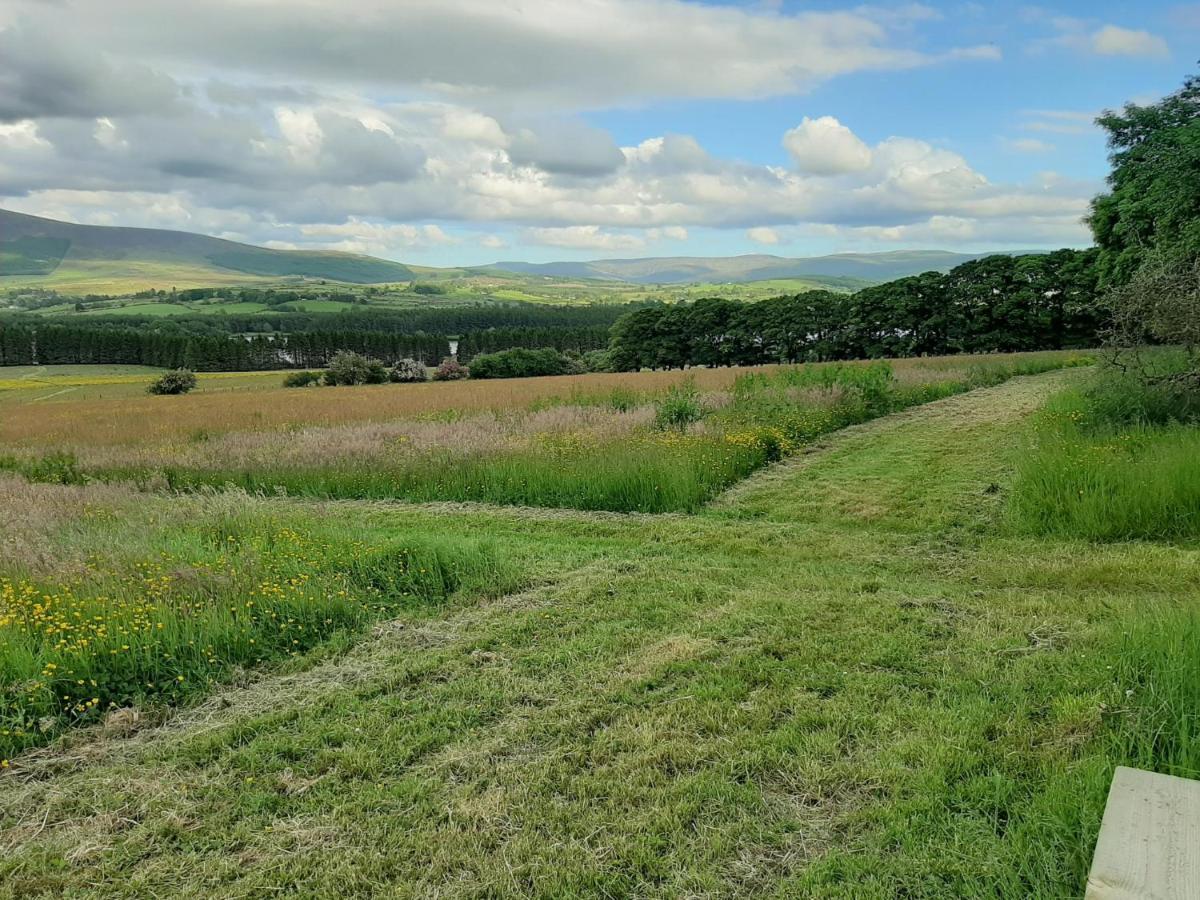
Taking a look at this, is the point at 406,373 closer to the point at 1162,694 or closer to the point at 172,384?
the point at 172,384

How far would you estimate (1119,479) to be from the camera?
858cm

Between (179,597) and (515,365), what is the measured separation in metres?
57.1

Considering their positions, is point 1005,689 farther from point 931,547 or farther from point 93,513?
point 93,513

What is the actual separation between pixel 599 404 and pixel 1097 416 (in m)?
11.5

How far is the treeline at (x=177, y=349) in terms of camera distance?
73.2 metres

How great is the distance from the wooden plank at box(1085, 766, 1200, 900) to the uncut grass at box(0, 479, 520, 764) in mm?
5199

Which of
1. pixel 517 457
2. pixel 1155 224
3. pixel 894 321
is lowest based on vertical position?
pixel 517 457

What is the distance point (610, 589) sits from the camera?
6.93 meters

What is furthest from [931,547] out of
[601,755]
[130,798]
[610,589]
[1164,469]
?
[130,798]

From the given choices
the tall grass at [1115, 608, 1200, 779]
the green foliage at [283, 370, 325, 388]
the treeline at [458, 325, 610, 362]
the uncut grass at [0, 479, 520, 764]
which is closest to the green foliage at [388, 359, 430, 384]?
the green foliage at [283, 370, 325, 388]

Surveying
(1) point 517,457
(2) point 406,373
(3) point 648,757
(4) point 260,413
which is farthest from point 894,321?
(3) point 648,757

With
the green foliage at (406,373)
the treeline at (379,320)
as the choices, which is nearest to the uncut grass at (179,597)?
the green foliage at (406,373)

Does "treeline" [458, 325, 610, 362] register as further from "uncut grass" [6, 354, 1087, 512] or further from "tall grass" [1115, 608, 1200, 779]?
"tall grass" [1115, 608, 1200, 779]

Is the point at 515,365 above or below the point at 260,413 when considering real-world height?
above
